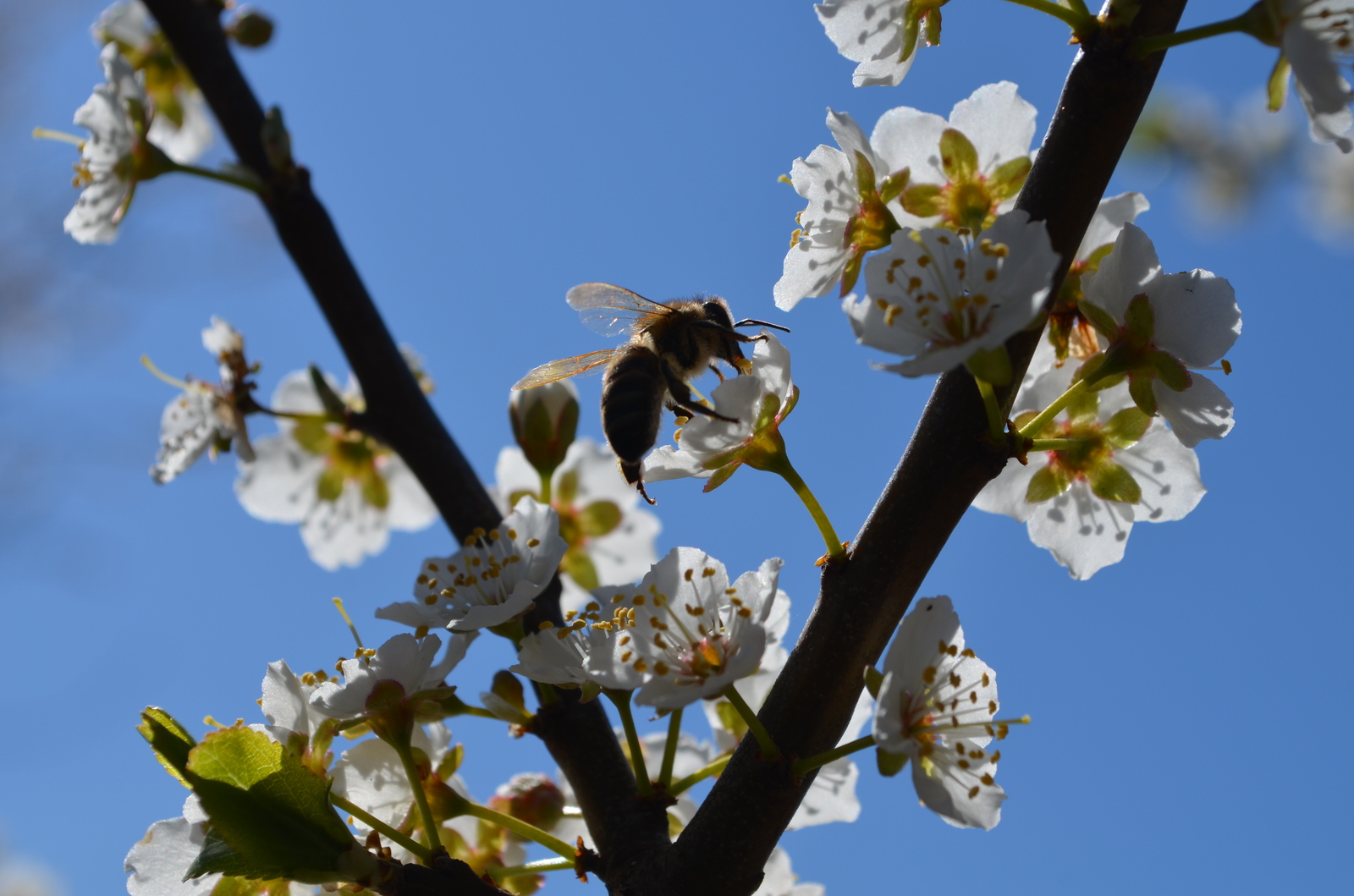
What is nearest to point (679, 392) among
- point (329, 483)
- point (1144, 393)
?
point (1144, 393)

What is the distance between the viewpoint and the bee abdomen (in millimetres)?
1857

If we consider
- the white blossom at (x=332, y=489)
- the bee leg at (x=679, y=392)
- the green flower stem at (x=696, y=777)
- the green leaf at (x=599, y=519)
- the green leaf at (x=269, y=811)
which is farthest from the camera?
the white blossom at (x=332, y=489)

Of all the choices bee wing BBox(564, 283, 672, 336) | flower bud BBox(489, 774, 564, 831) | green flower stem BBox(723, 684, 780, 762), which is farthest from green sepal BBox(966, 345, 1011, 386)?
flower bud BBox(489, 774, 564, 831)

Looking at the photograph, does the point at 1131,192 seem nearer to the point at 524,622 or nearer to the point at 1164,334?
the point at 1164,334

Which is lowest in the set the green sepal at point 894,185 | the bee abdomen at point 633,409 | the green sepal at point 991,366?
the green sepal at point 991,366

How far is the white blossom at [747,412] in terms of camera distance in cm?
139

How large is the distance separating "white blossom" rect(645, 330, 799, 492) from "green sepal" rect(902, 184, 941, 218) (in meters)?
0.39

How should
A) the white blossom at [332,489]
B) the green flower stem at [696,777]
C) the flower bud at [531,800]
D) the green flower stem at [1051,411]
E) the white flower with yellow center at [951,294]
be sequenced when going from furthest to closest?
the white blossom at [332,489]
the flower bud at [531,800]
the green flower stem at [696,777]
the green flower stem at [1051,411]
the white flower with yellow center at [951,294]

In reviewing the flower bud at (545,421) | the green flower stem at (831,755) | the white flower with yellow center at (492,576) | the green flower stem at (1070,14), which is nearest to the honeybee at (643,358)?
the flower bud at (545,421)

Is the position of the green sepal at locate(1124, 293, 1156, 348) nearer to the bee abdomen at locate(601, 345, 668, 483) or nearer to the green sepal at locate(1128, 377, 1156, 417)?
the green sepal at locate(1128, 377, 1156, 417)

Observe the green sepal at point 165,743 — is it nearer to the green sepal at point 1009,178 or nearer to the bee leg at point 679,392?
the bee leg at point 679,392

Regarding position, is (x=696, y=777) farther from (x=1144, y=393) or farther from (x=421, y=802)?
(x=1144, y=393)

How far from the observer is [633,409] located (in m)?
1.86

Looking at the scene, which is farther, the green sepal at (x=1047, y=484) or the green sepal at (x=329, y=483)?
the green sepal at (x=329, y=483)
